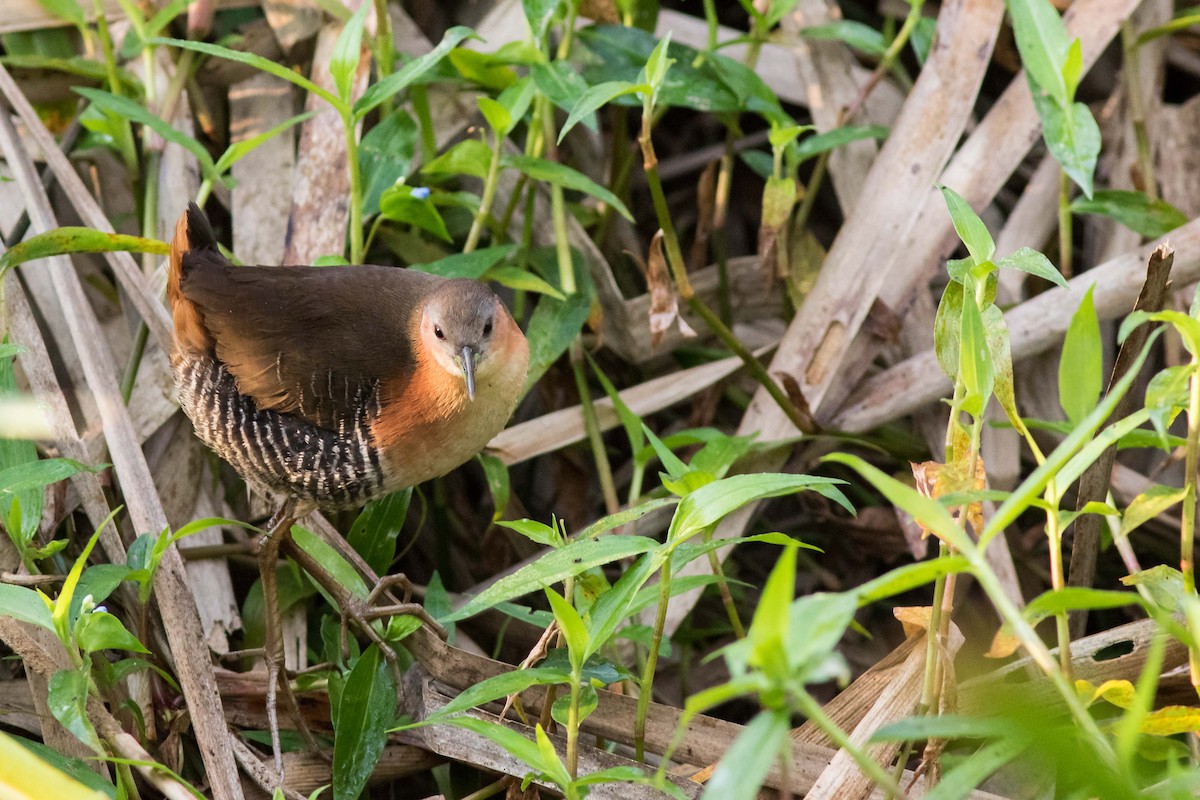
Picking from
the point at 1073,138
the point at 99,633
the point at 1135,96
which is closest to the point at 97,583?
the point at 99,633

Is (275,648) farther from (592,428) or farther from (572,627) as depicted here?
(592,428)

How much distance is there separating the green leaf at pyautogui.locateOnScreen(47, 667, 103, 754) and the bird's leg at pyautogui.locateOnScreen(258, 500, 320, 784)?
1.30ft

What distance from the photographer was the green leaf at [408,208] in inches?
97.2

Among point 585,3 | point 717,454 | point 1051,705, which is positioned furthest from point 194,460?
point 1051,705

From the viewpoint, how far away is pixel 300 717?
214 centimetres

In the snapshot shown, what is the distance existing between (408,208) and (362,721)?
1.03 metres

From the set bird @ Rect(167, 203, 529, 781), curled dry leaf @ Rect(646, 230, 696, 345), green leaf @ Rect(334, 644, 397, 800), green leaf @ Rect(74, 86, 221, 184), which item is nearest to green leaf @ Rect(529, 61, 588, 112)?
curled dry leaf @ Rect(646, 230, 696, 345)

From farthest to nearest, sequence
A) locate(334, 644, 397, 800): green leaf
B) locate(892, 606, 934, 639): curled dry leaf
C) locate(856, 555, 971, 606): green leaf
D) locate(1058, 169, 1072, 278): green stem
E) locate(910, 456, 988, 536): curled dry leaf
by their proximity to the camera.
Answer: locate(1058, 169, 1072, 278): green stem < locate(334, 644, 397, 800): green leaf < locate(892, 606, 934, 639): curled dry leaf < locate(910, 456, 988, 536): curled dry leaf < locate(856, 555, 971, 606): green leaf

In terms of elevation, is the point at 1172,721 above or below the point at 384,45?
below

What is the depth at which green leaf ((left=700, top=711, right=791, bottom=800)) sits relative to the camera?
986 mm

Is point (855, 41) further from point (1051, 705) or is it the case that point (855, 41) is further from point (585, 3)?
point (1051, 705)

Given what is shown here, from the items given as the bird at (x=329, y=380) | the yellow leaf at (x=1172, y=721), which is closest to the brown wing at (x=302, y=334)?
the bird at (x=329, y=380)

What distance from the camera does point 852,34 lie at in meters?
2.90

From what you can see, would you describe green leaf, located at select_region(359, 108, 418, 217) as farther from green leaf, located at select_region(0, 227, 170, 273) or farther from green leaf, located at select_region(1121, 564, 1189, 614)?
green leaf, located at select_region(1121, 564, 1189, 614)
